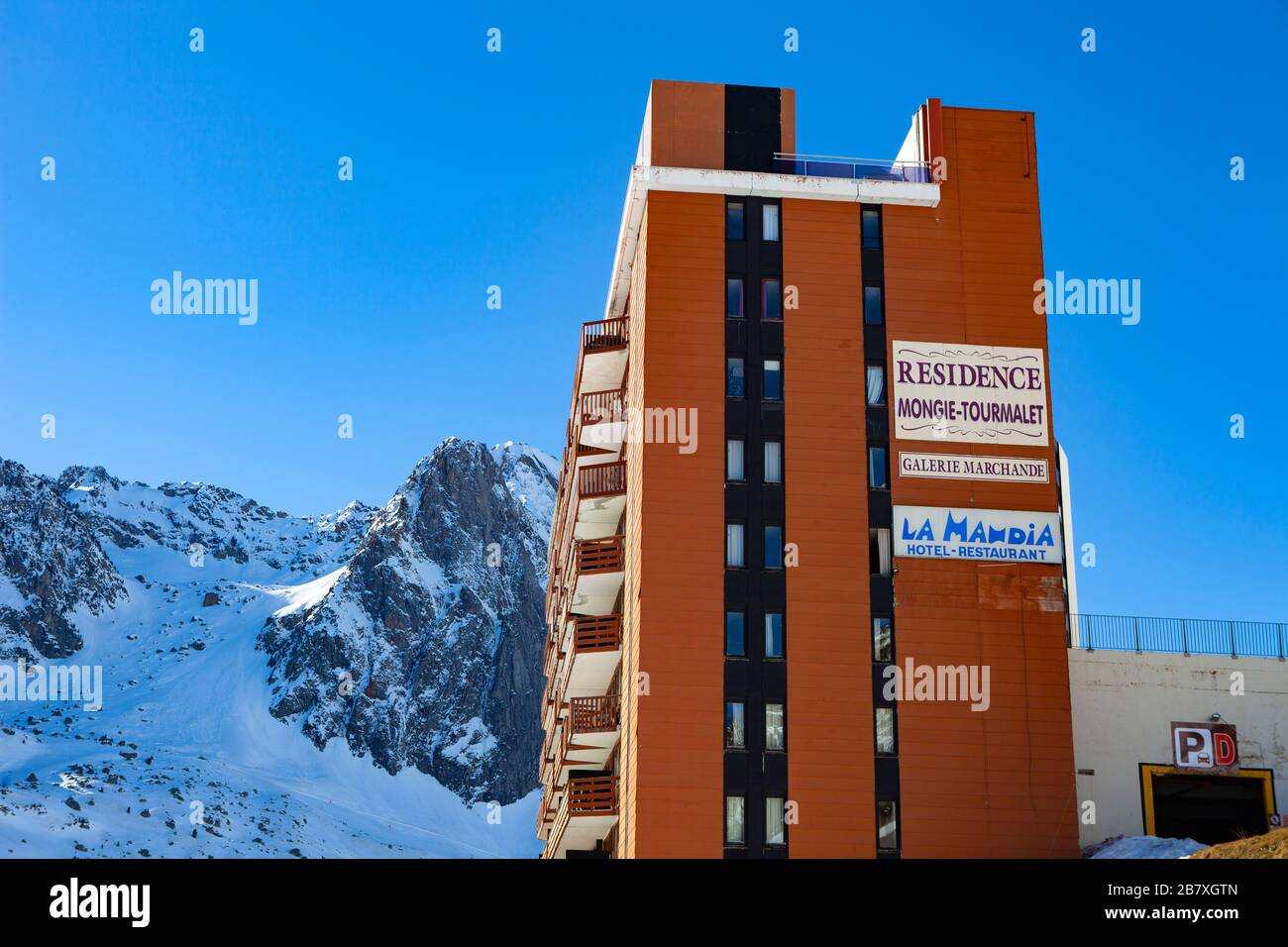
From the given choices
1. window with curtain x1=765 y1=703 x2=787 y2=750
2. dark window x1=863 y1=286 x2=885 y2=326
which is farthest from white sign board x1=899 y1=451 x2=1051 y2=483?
window with curtain x1=765 y1=703 x2=787 y2=750

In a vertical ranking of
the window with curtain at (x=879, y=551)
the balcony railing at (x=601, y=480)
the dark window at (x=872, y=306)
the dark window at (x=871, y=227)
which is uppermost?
the dark window at (x=871, y=227)

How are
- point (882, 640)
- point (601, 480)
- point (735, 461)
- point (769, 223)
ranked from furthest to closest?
point (601, 480), point (769, 223), point (735, 461), point (882, 640)

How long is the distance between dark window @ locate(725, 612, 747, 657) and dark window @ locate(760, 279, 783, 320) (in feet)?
38.8

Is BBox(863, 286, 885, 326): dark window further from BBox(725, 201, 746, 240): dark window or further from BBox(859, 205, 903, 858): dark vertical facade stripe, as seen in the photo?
BBox(725, 201, 746, 240): dark window

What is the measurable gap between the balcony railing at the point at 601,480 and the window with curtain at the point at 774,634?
998 centimetres

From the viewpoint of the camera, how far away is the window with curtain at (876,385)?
60.8 metres

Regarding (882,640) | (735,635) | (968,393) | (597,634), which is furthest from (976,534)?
(597,634)

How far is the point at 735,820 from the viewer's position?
179 ft

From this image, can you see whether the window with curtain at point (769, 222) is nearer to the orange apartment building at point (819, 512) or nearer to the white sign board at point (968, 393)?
the orange apartment building at point (819, 512)

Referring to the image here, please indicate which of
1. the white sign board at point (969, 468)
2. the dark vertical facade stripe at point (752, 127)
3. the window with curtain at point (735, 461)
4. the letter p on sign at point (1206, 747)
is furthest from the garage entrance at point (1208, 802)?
the dark vertical facade stripe at point (752, 127)

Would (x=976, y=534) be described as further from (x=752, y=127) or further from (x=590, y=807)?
(x=752, y=127)

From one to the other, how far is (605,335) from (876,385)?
13.1 meters

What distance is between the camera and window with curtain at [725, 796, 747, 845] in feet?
178
